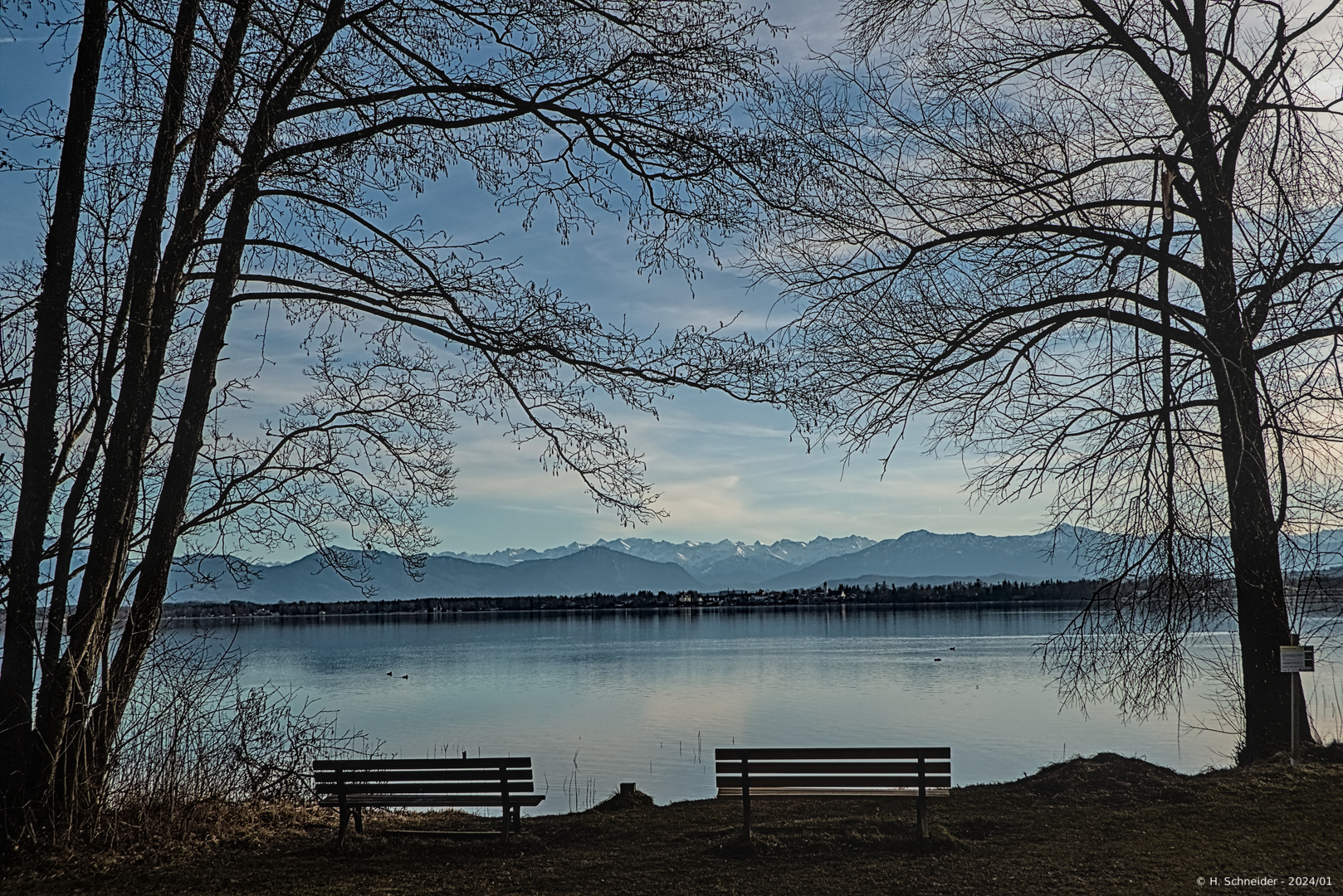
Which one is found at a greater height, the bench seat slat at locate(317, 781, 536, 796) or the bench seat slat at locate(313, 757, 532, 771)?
the bench seat slat at locate(313, 757, 532, 771)

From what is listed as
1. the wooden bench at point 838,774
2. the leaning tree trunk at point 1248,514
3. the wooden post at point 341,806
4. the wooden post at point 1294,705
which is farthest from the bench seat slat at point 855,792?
the wooden post at point 1294,705

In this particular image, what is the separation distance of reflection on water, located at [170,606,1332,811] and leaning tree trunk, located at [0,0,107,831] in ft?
29.0

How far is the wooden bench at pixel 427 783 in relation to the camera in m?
8.50

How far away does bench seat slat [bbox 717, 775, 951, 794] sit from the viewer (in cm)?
791

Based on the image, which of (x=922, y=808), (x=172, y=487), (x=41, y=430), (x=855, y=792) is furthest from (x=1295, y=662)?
(x=41, y=430)

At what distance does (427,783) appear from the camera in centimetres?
873

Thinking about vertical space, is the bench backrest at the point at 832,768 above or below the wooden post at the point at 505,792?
above

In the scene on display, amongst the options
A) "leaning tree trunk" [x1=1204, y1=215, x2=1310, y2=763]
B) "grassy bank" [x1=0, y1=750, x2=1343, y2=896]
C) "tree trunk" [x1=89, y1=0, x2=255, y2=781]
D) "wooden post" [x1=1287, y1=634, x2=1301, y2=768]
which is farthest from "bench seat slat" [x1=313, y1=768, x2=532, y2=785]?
"wooden post" [x1=1287, y1=634, x2=1301, y2=768]

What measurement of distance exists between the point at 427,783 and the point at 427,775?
0.24 ft

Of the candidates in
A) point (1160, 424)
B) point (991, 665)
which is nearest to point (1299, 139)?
point (1160, 424)

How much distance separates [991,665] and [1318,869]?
39.9 meters

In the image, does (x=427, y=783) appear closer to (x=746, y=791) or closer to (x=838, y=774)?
(x=746, y=791)

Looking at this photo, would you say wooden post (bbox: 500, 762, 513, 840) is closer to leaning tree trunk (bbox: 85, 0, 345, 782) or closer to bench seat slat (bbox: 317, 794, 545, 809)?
bench seat slat (bbox: 317, 794, 545, 809)

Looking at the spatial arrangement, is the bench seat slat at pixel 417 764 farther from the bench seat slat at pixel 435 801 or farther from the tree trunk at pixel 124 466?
the tree trunk at pixel 124 466
